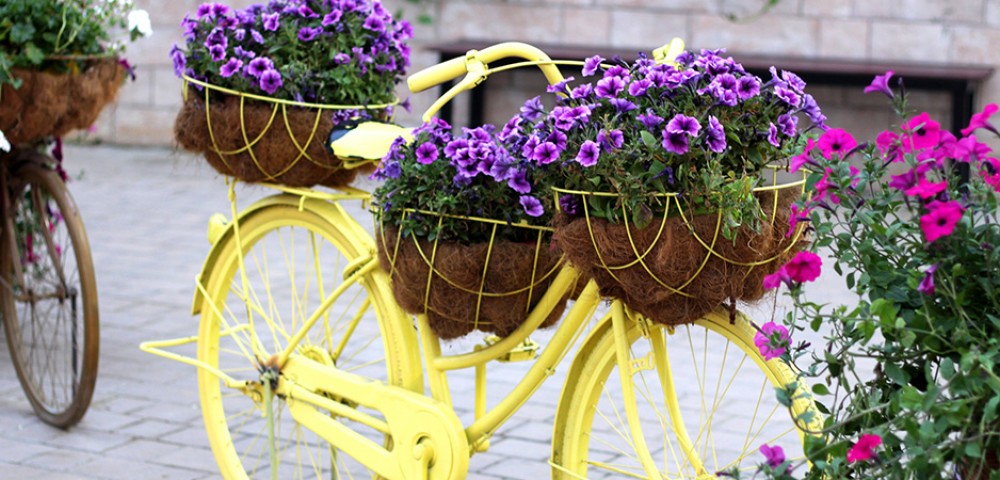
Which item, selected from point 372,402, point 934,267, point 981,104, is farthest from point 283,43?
point 981,104

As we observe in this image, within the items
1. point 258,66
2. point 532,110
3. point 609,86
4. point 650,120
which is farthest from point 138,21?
point 650,120

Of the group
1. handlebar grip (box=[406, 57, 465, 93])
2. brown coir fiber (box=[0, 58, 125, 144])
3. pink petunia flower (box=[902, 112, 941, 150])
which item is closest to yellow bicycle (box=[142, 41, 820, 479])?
handlebar grip (box=[406, 57, 465, 93])

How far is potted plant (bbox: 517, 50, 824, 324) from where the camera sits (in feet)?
7.77

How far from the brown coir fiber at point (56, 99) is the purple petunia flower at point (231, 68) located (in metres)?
1.05

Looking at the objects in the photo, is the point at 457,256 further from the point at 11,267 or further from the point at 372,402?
the point at 11,267

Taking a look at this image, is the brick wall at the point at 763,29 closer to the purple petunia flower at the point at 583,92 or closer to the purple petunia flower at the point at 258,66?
the purple petunia flower at the point at 258,66

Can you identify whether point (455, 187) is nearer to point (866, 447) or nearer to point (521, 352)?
point (521, 352)

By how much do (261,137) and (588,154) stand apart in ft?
3.99

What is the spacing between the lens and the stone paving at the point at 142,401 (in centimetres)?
401

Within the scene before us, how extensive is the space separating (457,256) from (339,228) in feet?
1.98

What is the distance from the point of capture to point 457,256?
2.83 m

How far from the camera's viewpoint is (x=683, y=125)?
2.34 m

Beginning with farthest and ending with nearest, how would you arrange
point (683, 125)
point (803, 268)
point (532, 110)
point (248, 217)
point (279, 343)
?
point (279, 343) < point (248, 217) < point (532, 110) < point (683, 125) < point (803, 268)

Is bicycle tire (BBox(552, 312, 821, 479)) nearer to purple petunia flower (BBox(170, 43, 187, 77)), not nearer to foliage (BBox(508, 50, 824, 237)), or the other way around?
foliage (BBox(508, 50, 824, 237))
